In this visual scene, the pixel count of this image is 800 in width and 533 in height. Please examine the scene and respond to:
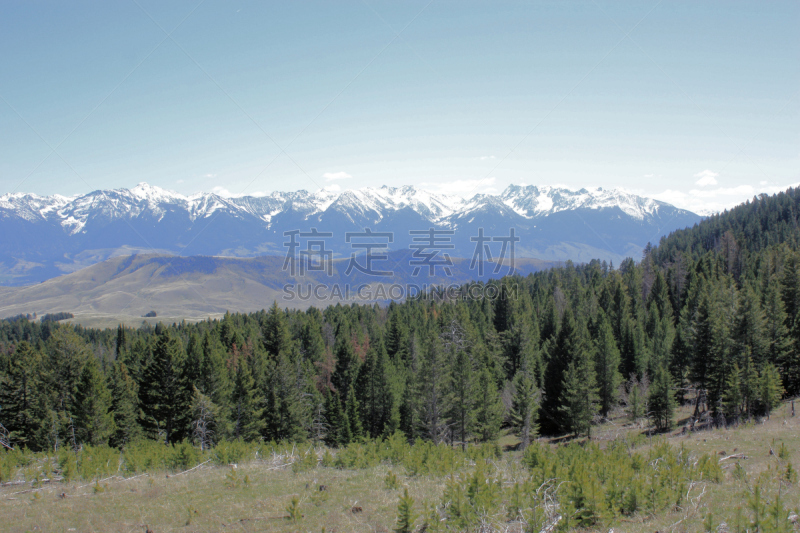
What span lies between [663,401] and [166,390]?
43209 millimetres

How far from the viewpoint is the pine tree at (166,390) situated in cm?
3478

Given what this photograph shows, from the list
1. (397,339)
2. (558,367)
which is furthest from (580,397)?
(397,339)

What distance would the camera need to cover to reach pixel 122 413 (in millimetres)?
39188

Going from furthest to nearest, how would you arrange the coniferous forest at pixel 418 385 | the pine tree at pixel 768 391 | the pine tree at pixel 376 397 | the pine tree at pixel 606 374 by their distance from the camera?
the pine tree at pixel 606 374 → the pine tree at pixel 376 397 → the coniferous forest at pixel 418 385 → the pine tree at pixel 768 391

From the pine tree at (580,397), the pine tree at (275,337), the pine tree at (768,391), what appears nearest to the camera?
the pine tree at (768,391)

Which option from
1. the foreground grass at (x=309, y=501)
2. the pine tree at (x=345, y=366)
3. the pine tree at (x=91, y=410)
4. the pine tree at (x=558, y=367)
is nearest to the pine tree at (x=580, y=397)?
the pine tree at (x=558, y=367)

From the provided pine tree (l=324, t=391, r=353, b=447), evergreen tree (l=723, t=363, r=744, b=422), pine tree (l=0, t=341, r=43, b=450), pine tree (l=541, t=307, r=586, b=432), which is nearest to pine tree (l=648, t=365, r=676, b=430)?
evergreen tree (l=723, t=363, r=744, b=422)

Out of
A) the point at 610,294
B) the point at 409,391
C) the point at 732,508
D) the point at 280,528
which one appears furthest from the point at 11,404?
the point at 610,294

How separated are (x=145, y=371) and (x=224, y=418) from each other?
757 centimetres

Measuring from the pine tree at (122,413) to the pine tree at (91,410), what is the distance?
8.09 ft

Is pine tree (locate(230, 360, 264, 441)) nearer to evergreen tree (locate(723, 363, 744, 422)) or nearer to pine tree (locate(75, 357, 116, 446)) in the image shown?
pine tree (locate(75, 357, 116, 446))

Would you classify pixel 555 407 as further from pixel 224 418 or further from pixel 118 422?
pixel 118 422

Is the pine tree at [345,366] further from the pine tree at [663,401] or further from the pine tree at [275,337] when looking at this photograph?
the pine tree at [663,401]

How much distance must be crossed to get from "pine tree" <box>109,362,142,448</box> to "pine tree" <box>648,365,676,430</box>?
46.1 m
